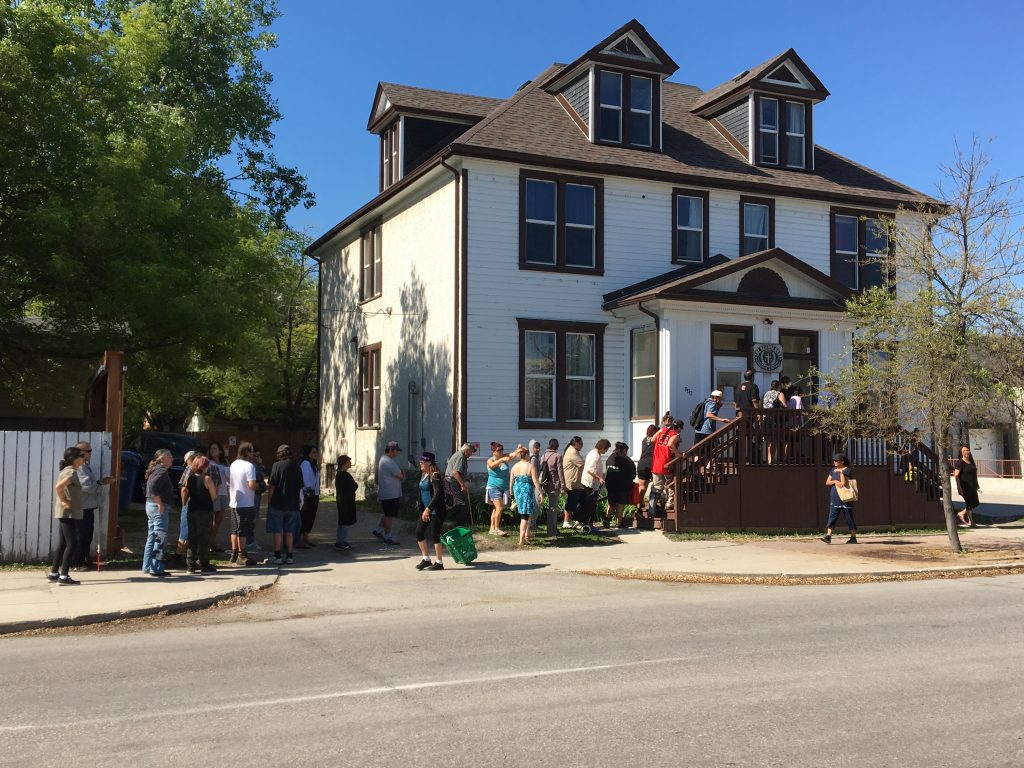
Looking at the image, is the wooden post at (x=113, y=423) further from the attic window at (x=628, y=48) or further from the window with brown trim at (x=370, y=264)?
the attic window at (x=628, y=48)

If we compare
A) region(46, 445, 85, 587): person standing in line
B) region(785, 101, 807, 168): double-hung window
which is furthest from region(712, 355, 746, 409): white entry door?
region(46, 445, 85, 587): person standing in line

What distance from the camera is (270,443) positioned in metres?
33.3

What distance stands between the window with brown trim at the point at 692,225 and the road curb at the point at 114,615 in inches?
558

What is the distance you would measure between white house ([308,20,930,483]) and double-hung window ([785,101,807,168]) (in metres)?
0.06

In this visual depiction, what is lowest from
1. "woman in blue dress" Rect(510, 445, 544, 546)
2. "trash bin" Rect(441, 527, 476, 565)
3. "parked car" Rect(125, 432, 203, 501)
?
"trash bin" Rect(441, 527, 476, 565)

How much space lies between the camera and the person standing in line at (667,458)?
60.3 feet

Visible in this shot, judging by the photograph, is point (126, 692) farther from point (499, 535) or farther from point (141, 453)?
point (141, 453)

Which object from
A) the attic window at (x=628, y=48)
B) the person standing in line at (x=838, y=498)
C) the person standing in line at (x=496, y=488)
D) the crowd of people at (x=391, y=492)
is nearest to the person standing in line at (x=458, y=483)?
the crowd of people at (x=391, y=492)

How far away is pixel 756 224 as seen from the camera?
23906 millimetres

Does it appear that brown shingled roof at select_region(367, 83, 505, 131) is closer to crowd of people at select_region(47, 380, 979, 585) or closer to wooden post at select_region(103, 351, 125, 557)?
crowd of people at select_region(47, 380, 979, 585)

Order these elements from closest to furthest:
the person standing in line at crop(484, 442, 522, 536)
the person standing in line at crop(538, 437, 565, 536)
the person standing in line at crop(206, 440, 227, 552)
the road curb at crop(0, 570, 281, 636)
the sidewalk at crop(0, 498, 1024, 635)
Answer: the road curb at crop(0, 570, 281, 636)
the sidewalk at crop(0, 498, 1024, 635)
the person standing in line at crop(206, 440, 227, 552)
the person standing in line at crop(484, 442, 522, 536)
the person standing in line at crop(538, 437, 565, 536)

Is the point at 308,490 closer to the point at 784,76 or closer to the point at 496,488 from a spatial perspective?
the point at 496,488

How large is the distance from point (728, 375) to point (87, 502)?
517 inches

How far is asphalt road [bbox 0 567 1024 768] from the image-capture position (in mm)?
5766
